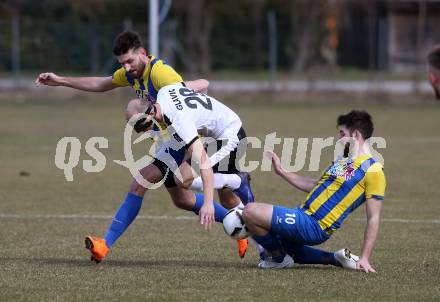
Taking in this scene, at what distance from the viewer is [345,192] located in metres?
6.77

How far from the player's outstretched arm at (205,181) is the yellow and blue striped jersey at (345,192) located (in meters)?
0.72

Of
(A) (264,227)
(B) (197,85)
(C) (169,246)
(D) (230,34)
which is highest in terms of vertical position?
(B) (197,85)

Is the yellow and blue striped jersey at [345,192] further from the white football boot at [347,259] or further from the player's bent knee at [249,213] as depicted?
the player's bent knee at [249,213]

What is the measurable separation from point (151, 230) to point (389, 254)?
7.58 ft

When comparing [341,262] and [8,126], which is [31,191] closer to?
[341,262]

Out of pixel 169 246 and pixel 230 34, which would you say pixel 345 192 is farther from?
pixel 230 34

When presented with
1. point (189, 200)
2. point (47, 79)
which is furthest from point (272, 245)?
point (47, 79)

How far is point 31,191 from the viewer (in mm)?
11734

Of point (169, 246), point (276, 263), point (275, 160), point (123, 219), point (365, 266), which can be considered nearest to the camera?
point (365, 266)

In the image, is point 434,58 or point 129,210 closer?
point 434,58

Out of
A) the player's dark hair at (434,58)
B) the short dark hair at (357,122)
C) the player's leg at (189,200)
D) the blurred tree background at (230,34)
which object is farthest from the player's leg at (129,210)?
the blurred tree background at (230,34)

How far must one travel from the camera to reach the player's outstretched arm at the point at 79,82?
7703mm

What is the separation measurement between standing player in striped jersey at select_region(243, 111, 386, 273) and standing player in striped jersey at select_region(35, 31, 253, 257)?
0.70m

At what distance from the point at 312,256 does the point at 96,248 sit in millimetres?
1517
